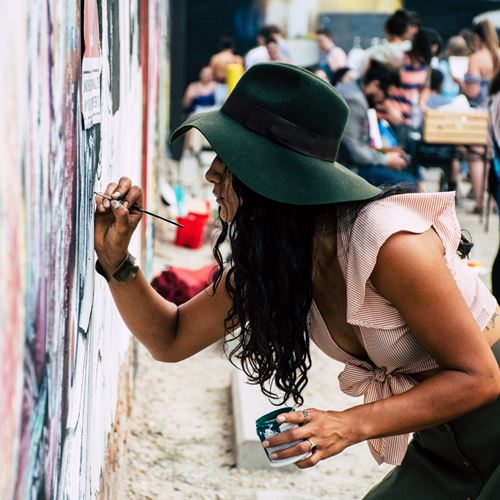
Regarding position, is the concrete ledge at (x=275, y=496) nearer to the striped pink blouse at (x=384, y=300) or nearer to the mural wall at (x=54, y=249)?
the mural wall at (x=54, y=249)

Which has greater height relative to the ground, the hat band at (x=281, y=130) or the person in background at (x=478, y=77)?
the hat band at (x=281, y=130)

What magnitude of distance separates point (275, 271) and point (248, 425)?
2151 millimetres

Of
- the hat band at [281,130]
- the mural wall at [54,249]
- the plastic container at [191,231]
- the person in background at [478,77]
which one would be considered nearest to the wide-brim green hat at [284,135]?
the hat band at [281,130]

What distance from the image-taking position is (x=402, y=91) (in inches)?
401

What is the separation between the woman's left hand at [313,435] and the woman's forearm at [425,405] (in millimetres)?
46

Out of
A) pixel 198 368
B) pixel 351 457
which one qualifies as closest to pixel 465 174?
pixel 198 368

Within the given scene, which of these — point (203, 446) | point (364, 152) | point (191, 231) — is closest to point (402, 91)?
point (364, 152)

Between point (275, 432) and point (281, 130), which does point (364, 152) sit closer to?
point (281, 130)

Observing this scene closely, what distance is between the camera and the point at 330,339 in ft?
7.89

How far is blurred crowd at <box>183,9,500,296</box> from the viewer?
7.93m

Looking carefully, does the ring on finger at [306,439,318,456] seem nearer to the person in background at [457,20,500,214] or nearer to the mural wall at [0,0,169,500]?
the mural wall at [0,0,169,500]

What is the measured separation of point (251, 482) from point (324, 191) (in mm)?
2233

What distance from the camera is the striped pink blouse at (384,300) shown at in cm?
216

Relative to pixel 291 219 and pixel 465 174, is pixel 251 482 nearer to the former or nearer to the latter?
pixel 291 219
